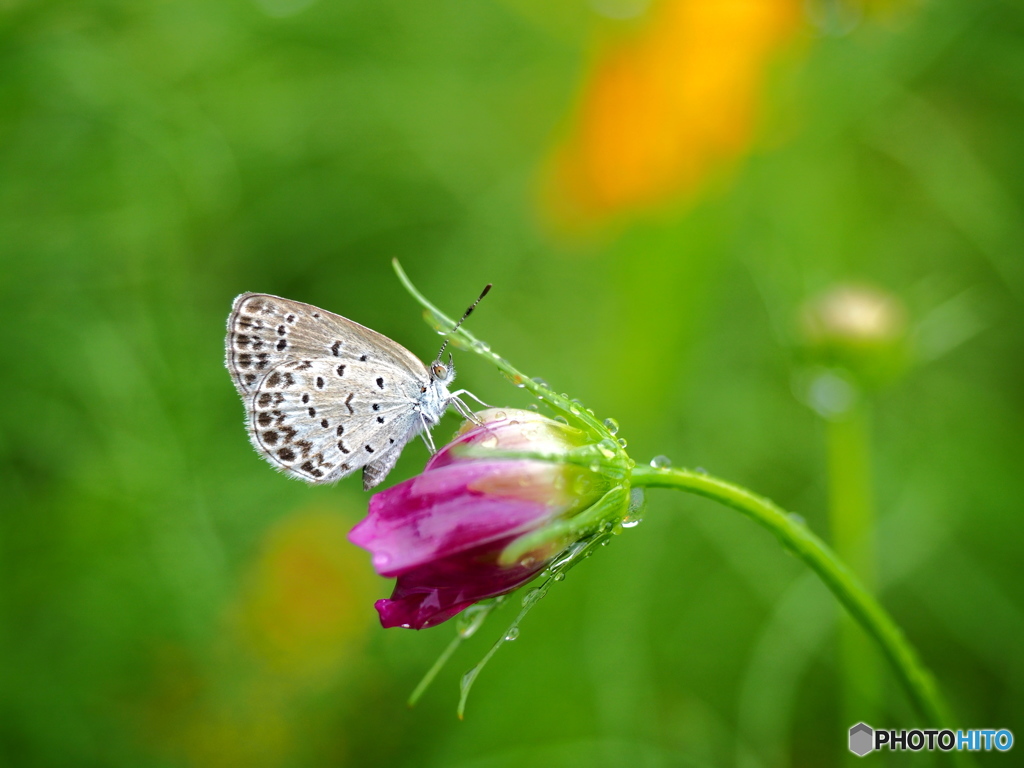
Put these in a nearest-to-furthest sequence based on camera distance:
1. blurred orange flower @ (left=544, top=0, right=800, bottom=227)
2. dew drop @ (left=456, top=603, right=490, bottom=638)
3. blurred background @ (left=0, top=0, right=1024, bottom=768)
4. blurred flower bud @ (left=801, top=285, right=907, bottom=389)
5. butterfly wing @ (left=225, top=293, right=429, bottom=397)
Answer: dew drop @ (left=456, top=603, right=490, bottom=638), butterfly wing @ (left=225, top=293, right=429, bottom=397), blurred flower bud @ (left=801, top=285, right=907, bottom=389), blurred background @ (left=0, top=0, right=1024, bottom=768), blurred orange flower @ (left=544, top=0, right=800, bottom=227)

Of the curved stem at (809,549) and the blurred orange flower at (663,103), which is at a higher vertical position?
the blurred orange flower at (663,103)

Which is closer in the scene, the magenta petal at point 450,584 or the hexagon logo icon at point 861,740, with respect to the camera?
the magenta petal at point 450,584

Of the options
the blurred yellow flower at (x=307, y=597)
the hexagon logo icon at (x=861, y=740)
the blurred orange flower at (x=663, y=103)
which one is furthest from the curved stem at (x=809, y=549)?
the blurred orange flower at (x=663, y=103)

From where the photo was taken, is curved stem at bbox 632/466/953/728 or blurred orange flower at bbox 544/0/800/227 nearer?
curved stem at bbox 632/466/953/728

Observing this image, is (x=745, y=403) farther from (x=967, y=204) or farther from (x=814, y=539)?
(x=814, y=539)

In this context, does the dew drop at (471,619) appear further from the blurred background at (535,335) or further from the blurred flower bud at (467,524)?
the blurred background at (535,335)

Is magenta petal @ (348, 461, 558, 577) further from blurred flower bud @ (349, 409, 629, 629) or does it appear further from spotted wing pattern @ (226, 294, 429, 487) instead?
spotted wing pattern @ (226, 294, 429, 487)

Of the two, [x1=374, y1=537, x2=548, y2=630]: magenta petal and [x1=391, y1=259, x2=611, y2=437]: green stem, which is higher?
[x1=391, y1=259, x2=611, y2=437]: green stem

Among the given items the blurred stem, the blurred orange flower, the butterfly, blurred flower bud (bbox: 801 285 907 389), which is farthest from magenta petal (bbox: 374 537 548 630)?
the blurred orange flower

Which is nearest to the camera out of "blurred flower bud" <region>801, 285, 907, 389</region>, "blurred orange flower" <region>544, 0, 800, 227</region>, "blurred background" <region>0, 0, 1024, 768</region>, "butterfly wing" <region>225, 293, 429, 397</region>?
"butterfly wing" <region>225, 293, 429, 397</region>
